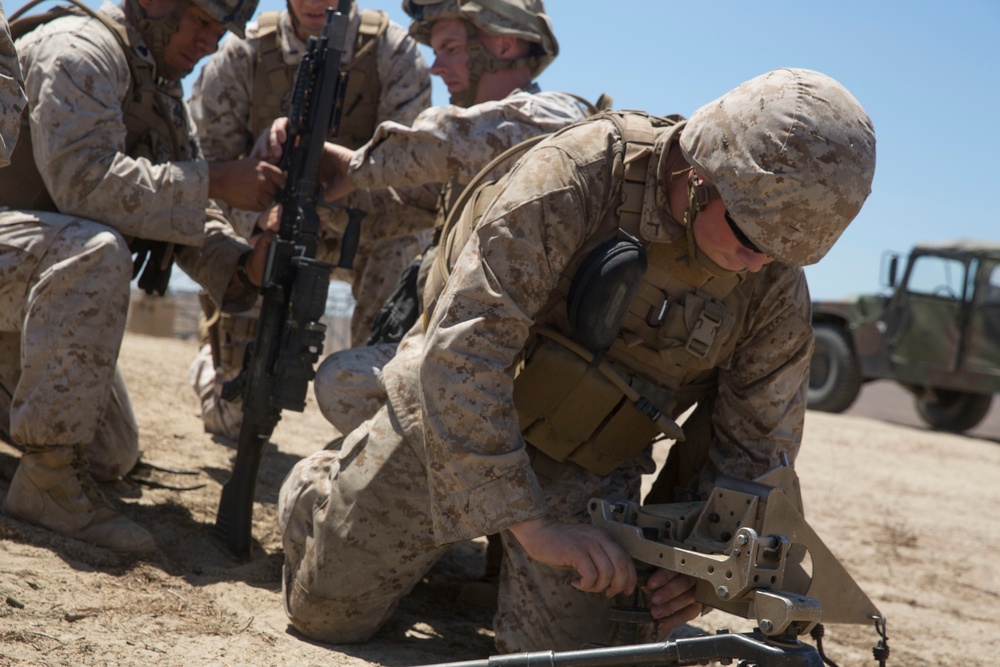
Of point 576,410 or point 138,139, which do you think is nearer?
point 576,410

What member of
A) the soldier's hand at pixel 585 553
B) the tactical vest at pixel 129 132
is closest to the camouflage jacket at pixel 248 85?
the tactical vest at pixel 129 132

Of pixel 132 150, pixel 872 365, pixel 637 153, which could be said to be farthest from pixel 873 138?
pixel 872 365

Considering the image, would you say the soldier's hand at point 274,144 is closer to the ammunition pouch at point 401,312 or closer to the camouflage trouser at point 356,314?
the ammunition pouch at point 401,312

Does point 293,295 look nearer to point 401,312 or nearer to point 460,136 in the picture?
point 401,312

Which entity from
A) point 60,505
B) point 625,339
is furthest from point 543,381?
point 60,505

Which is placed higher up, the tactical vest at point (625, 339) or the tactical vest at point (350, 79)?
the tactical vest at point (350, 79)

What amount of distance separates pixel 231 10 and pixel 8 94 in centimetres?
159

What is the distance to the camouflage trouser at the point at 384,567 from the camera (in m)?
2.93

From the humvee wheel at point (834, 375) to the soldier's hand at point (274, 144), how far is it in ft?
34.1

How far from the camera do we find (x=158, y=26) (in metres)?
3.81

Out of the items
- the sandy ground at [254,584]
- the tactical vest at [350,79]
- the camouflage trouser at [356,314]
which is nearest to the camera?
the sandy ground at [254,584]

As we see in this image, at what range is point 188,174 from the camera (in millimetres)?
3684

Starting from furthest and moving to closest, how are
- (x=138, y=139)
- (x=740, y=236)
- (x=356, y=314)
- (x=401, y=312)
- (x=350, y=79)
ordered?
(x=356, y=314)
(x=350, y=79)
(x=138, y=139)
(x=401, y=312)
(x=740, y=236)

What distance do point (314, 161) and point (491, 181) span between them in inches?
41.2
